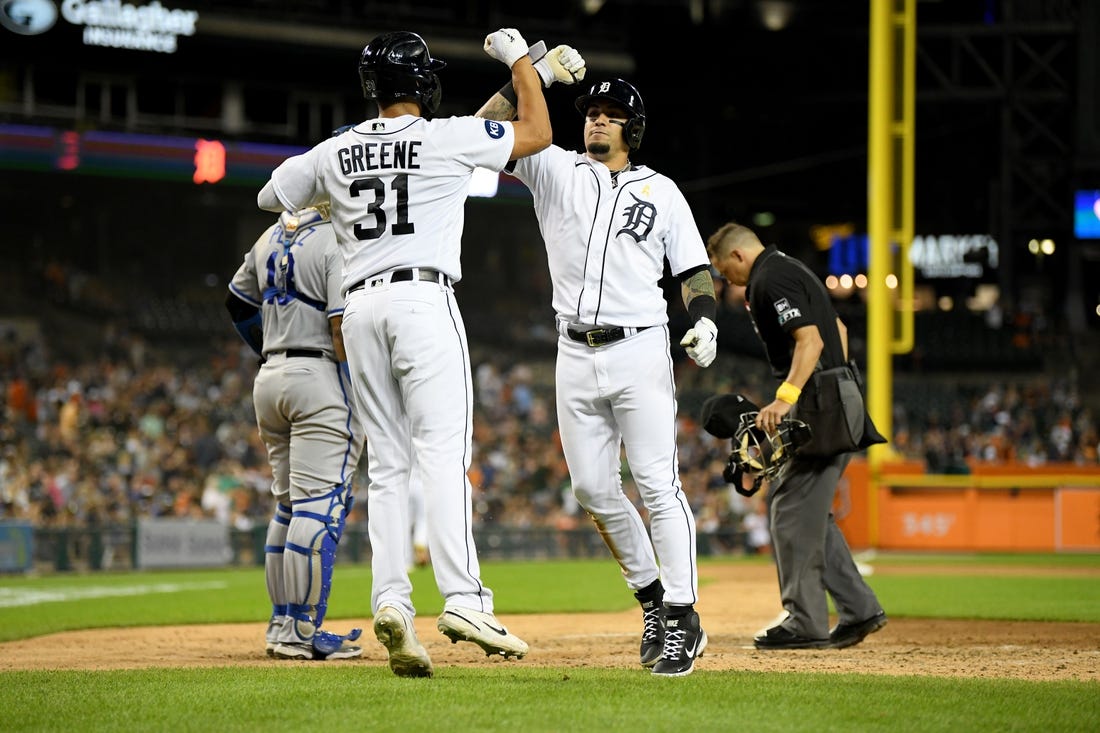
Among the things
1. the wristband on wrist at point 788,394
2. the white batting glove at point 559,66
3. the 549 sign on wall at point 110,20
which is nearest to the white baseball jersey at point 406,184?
the white batting glove at point 559,66

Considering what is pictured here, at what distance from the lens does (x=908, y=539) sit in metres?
16.8

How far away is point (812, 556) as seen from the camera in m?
6.33

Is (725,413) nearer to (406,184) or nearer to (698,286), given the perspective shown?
(698,286)

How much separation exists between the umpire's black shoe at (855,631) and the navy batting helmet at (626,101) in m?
2.62

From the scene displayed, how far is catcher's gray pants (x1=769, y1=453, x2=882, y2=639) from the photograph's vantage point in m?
6.30

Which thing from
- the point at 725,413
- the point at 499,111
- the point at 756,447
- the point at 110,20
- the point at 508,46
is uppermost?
the point at 110,20

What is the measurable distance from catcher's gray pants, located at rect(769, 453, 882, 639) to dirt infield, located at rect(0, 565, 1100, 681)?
190mm

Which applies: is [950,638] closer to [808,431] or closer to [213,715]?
[808,431]

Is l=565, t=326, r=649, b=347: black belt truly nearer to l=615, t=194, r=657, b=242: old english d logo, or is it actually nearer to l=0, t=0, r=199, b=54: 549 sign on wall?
l=615, t=194, r=657, b=242: old english d logo

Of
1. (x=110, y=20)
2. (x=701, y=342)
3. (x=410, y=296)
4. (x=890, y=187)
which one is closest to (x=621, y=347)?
(x=701, y=342)

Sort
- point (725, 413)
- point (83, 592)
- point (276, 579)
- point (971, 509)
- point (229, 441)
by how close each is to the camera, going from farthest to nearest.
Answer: point (229, 441) < point (971, 509) < point (83, 592) < point (725, 413) < point (276, 579)

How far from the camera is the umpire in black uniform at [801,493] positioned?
628 centimetres

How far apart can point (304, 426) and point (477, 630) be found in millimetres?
1808

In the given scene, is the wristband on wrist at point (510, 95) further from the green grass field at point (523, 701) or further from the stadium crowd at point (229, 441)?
the stadium crowd at point (229, 441)
